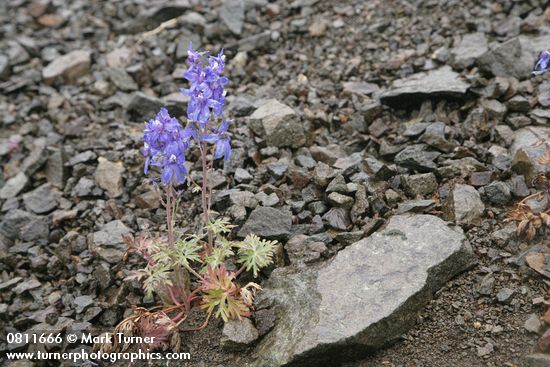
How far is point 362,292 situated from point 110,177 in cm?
315

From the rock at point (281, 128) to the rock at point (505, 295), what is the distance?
2.62m

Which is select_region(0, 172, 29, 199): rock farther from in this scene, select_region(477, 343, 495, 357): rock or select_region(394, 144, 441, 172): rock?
select_region(477, 343, 495, 357): rock

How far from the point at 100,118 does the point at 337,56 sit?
10.3 ft

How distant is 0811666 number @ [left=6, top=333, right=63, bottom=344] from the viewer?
189 inches

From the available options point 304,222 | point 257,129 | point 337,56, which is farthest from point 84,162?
point 337,56

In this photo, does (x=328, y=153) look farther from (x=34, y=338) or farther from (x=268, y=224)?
(x=34, y=338)

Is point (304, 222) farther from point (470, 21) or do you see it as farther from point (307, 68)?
point (470, 21)

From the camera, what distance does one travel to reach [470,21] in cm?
724

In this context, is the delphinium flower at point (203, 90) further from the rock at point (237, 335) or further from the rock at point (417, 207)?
the rock at point (417, 207)

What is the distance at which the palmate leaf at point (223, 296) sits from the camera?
441 cm

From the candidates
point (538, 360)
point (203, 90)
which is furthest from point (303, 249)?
point (538, 360)

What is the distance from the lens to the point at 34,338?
4852mm

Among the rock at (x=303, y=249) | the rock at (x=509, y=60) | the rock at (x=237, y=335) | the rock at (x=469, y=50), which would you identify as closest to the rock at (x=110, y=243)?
the rock at (x=237, y=335)

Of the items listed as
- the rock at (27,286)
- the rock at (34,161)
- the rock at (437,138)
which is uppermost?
the rock at (437,138)
